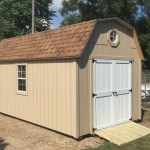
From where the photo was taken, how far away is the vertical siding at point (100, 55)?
6996 millimetres

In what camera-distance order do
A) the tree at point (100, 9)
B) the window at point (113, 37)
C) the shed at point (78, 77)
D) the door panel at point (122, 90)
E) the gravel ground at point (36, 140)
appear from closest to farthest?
the gravel ground at point (36, 140)
the shed at point (78, 77)
the window at point (113, 37)
the door panel at point (122, 90)
the tree at point (100, 9)

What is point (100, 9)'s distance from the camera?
3019 centimetres

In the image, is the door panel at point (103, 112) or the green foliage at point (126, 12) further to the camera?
the green foliage at point (126, 12)

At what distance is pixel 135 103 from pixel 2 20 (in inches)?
848

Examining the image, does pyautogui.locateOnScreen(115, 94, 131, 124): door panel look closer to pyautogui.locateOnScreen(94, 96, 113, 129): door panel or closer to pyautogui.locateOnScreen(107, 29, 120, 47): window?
pyautogui.locateOnScreen(94, 96, 113, 129): door panel

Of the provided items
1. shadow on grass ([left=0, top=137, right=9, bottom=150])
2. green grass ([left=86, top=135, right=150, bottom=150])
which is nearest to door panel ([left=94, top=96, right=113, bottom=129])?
green grass ([left=86, top=135, right=150, bottom=150])

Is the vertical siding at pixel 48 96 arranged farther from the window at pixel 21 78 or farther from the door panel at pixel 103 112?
the door panel at pixel 103 112

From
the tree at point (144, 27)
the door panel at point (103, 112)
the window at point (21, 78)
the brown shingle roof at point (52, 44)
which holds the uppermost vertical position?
the tree at point (144, 27)

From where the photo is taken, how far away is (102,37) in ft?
25.0

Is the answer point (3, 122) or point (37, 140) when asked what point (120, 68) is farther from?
point (3, 122)

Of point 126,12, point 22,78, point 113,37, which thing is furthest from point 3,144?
point 126,12

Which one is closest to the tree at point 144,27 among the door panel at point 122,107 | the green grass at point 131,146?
the door panel at point 122,107

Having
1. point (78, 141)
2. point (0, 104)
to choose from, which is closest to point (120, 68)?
point (78, 141)

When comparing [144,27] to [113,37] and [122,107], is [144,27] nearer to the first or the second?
[113,37]
